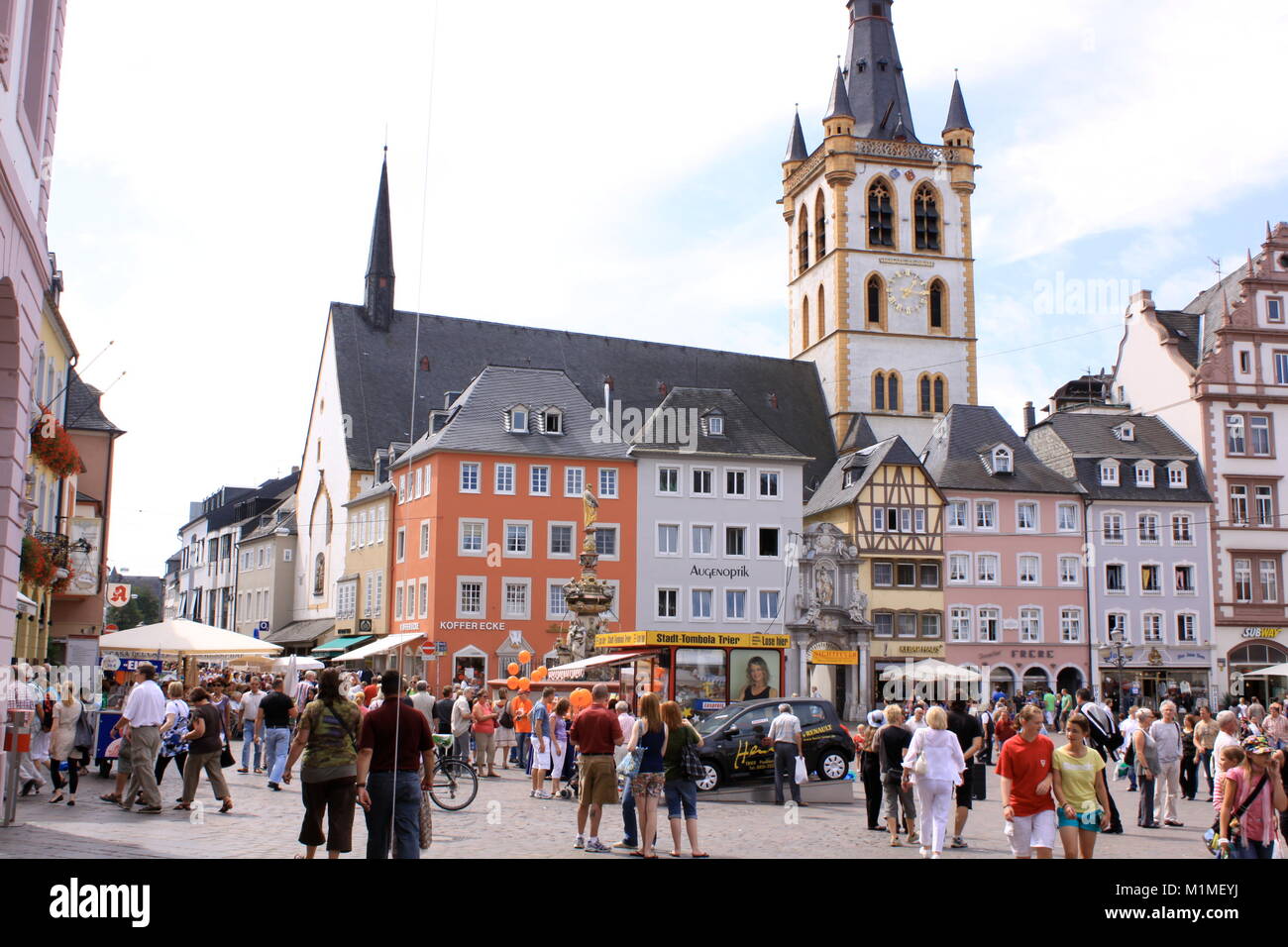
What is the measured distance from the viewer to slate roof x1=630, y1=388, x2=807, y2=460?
55.5m

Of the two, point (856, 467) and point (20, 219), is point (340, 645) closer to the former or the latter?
point (856, 467)

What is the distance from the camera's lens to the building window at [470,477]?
5150 cm

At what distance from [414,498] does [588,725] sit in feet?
135

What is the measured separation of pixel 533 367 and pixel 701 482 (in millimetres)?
16113

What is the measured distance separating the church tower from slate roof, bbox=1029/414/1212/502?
45.9 feet

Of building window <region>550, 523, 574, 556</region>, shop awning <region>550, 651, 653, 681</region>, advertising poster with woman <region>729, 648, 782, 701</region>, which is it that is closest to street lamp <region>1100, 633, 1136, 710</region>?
building window <region>550, 523, 574, 556</region>

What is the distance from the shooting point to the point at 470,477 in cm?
5162

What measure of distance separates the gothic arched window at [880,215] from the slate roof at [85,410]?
4693cm

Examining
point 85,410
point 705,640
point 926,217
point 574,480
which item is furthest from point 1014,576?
point 85,410

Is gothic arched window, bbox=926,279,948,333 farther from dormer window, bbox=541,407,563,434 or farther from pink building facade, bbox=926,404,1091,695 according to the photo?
dormer window, bbox=541,407,563,434

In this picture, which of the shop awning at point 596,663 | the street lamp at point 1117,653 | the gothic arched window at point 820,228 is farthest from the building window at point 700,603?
the gothic arched window at point 820,228

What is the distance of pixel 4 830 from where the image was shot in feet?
44.4
